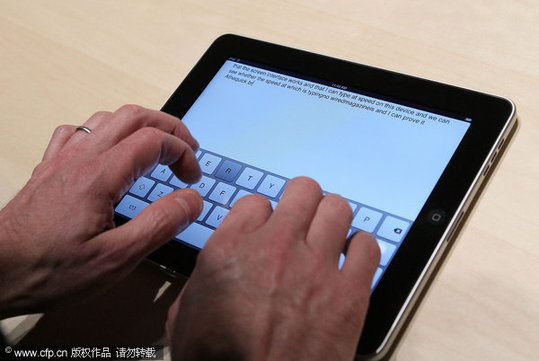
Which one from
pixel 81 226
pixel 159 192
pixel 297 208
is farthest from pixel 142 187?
pixel 297 208

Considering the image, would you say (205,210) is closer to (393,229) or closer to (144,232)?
(144,232)

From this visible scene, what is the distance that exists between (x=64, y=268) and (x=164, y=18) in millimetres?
473

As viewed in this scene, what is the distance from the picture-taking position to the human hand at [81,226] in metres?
0.53

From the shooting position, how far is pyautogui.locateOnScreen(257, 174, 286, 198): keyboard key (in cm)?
59

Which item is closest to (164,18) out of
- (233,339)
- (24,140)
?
(24,140)

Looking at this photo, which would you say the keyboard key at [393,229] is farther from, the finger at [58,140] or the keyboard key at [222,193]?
the finger at [58,140]

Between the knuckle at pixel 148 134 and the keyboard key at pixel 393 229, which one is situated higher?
the keyboard key at pixel 393 229

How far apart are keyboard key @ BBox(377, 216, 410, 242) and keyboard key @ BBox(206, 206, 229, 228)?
162mm

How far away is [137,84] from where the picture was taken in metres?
0.80

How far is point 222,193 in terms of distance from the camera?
0.61 m

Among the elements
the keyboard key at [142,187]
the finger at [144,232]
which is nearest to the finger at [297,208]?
the finger at [144,232]

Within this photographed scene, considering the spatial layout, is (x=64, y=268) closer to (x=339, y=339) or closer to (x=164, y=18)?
(x=339, y=339)

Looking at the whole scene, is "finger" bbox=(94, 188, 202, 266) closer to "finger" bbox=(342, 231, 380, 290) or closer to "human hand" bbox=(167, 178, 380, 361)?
"human hand" bbox=(167, 178, 380, 361)

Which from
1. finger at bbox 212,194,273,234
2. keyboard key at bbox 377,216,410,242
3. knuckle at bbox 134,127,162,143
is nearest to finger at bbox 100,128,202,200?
knuckle at bbox 134,127,162,143
